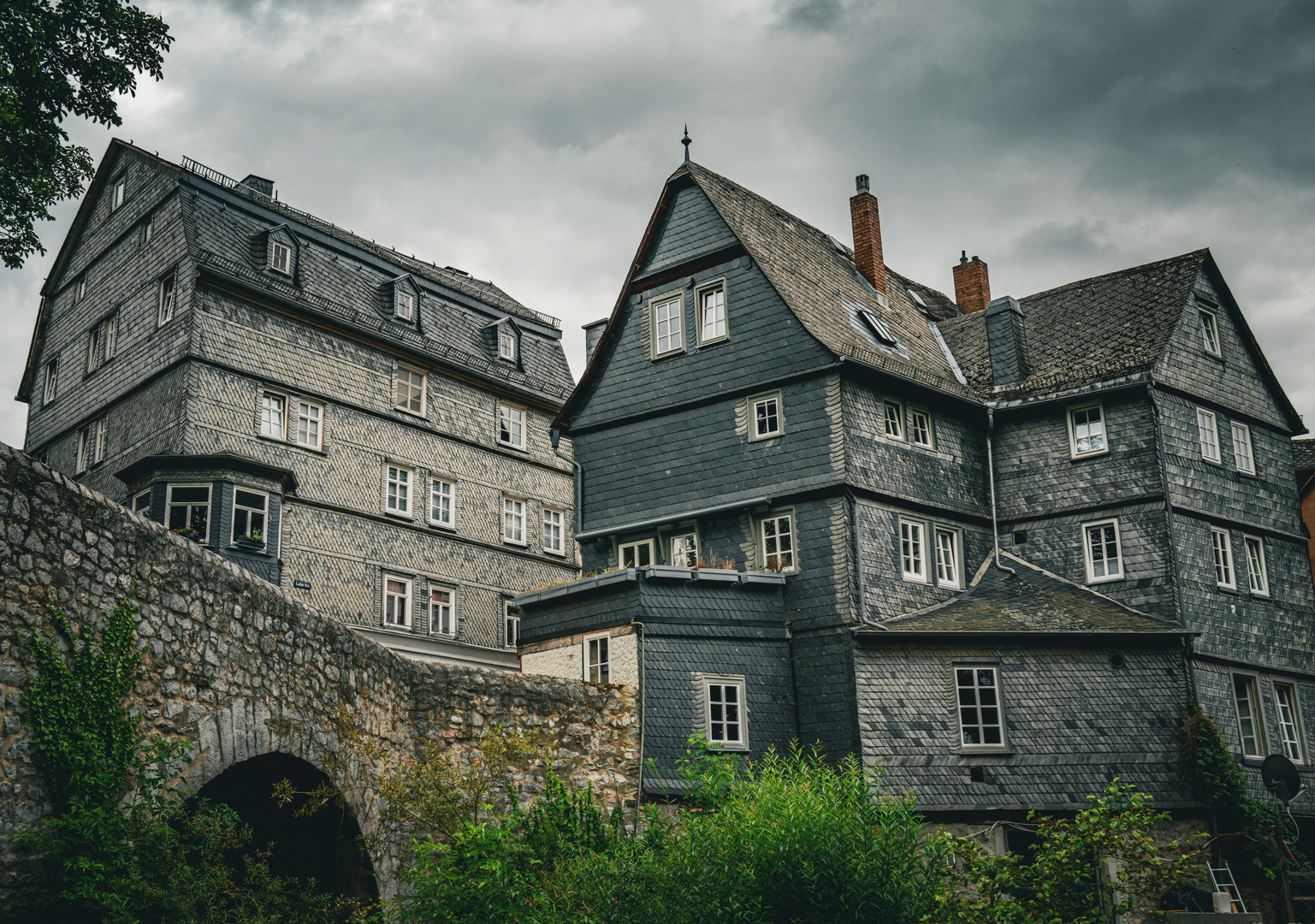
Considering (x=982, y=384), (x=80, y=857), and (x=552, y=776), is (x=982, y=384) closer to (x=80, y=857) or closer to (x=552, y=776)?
(x=552, y=776)

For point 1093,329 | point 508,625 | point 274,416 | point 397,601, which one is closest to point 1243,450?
point 1093,329

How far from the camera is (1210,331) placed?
93.8 feet

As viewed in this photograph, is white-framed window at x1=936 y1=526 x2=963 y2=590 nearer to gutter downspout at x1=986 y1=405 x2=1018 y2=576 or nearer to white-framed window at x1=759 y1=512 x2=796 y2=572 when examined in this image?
gutter downspout at x1=986 y1=405 x2=1018 y2=576

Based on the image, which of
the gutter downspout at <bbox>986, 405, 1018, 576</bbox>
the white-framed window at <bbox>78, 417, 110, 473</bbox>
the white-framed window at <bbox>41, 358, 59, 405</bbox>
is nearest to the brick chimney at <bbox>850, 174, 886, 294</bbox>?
the gutter downspout at <bbox>986, 405, 1018, 576</bbox>

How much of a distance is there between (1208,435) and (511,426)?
19.6 metres

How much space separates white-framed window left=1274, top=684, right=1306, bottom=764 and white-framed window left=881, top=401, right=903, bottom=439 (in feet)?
32.2

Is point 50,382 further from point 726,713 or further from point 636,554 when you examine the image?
point 726,713

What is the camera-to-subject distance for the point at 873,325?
27.8m

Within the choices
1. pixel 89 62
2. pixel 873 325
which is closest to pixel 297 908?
pixel 89 62

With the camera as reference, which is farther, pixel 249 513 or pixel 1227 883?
pixel 249 513

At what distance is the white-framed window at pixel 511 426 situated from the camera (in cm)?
3678

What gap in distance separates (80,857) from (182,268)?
22941mm

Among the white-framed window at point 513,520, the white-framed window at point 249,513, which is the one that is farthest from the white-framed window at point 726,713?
the white-framed window at point 513,520

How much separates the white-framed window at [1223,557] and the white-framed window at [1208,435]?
1.74m
